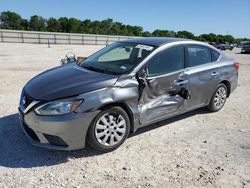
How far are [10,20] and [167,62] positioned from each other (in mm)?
66609

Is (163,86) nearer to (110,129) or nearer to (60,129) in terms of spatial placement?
(110,129)

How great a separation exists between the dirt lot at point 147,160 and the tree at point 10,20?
6235cm

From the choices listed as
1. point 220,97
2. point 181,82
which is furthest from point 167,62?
point 220,97

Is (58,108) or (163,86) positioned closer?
(58,108)

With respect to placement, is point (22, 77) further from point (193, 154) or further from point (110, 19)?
point (110, 19)

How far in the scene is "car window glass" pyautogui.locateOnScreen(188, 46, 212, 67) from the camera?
5.26 m

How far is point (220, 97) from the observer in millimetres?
6070

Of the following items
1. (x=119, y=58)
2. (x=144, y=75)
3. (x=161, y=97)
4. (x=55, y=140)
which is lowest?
(x=55, y=140)

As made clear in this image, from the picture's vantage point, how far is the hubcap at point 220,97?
5.96 m

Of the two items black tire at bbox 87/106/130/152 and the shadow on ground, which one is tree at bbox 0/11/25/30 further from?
black tire at bbox 87/106/130/152

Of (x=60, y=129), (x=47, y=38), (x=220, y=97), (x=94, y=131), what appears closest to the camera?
(x=60, y=129)

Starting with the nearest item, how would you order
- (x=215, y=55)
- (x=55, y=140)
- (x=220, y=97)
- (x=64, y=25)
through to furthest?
(x=55, y=140), (x=215, y=55), (x=220, y=97), (x=64, y=25)

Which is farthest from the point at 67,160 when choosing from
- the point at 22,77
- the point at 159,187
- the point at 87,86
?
the point at 22,77

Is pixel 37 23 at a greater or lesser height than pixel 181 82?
greater
